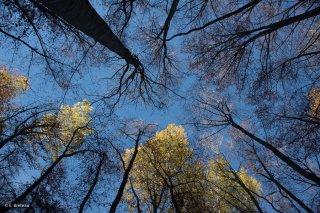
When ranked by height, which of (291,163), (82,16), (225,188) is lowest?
(291,163)

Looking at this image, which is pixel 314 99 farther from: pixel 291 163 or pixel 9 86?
pixel 9 86

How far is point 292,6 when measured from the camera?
583cm

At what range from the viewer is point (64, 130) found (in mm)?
10078

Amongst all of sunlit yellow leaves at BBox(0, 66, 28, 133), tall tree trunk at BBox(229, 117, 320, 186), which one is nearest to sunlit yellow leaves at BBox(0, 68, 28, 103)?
sunlit yellow leaves at BBox(0, 66, 28, 133)

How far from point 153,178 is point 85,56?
678 cm

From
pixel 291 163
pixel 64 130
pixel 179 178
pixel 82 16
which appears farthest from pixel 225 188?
pixel 82 16

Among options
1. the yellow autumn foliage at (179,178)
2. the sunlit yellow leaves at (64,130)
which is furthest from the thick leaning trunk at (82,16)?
the yellow autumn foliage at (179,178)

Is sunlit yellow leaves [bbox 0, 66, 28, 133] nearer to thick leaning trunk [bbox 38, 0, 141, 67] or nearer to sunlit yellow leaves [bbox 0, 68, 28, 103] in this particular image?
sunlit yellow leaves [bbox 0, 68, 28, 103]

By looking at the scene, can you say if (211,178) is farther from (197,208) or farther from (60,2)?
(60,2)

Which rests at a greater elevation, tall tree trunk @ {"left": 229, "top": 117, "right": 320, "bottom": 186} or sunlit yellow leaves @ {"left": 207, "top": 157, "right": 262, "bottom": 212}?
sunlit yellow leaves @ {"left": 207, "top": 157, "right": 262, "bottom": 212}

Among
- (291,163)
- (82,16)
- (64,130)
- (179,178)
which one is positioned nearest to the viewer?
(82,16)

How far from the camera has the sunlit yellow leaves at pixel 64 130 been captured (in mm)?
8919

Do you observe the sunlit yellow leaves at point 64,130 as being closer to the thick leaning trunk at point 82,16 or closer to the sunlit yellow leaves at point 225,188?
the thick leaning trunk at point 82,16

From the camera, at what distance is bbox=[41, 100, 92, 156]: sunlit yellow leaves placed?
29.3 ft
